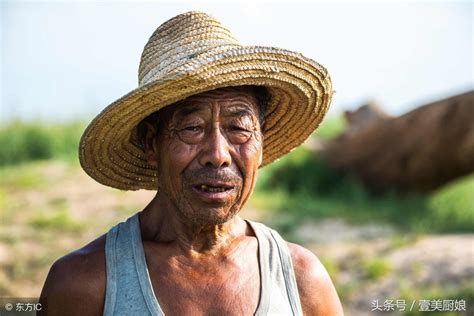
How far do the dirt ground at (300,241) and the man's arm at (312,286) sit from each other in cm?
407

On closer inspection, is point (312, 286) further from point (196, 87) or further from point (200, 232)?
point (196, 87)

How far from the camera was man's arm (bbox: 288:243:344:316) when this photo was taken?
302 cm

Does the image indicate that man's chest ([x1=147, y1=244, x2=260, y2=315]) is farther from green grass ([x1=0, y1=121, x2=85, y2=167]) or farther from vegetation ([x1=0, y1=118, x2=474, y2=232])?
green grass ([x1=0, y1=121, x2=85, y2=167])

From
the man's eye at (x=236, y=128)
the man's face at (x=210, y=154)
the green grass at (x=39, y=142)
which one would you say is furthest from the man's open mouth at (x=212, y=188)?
the green grass at (x=39, y=142)

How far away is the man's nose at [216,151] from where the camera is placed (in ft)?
9.08

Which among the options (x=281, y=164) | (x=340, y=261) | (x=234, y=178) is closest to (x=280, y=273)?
(x=234, y=178)

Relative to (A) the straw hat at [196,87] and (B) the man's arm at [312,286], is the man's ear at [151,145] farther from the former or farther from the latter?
(B) the man's arm at [312,286]

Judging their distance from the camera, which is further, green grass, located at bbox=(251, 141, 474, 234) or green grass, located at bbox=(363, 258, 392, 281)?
green grass, located at bbox=(251, 141, 474, 234)

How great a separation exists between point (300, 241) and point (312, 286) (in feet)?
17.7

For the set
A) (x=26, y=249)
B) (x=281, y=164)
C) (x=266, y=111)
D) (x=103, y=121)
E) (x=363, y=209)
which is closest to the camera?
(x=103, y=121)

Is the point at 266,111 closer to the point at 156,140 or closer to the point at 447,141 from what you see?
the point at 156,140

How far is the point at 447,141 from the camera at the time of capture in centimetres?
934

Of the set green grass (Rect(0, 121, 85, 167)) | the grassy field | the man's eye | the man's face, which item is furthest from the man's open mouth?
green grass (Rect(0, 121, 85, 167))

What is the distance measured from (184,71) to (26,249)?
18.2 feet
